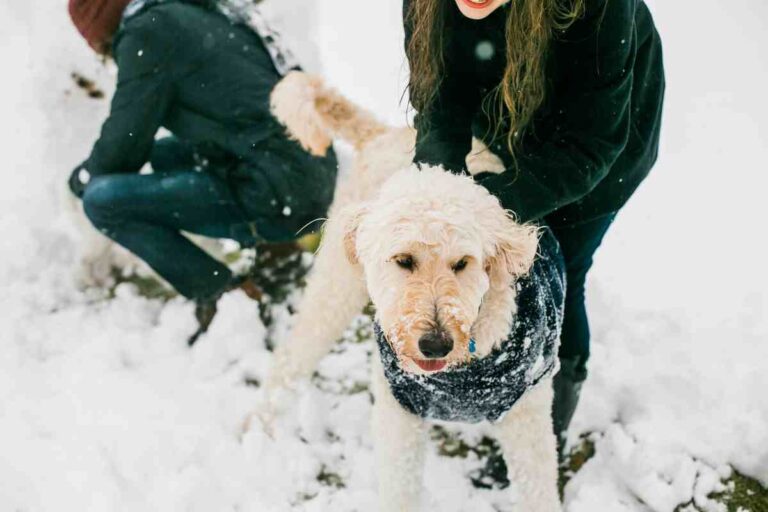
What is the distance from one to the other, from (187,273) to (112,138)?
0.76m

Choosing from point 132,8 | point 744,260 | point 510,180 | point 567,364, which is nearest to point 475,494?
point 567,364

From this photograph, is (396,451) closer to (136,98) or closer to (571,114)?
(571,114)

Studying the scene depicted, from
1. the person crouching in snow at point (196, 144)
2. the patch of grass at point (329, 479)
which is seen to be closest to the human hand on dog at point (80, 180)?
the person crouching in snow at point (196, 144)

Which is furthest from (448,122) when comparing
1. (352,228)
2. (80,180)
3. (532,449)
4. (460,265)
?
(80,180)

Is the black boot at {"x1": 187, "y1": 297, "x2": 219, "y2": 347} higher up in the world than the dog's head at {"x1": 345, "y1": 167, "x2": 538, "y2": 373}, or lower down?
lower down

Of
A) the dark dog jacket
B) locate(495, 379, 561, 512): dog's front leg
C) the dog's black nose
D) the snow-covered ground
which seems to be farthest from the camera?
the snow-covered ground

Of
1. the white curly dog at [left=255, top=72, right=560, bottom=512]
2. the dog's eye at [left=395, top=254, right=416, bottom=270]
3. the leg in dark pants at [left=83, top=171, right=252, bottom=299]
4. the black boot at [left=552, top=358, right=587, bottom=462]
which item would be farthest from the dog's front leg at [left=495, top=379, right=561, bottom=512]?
the leg in dark pants at [left=83, top=171, right=252, bottom=299]

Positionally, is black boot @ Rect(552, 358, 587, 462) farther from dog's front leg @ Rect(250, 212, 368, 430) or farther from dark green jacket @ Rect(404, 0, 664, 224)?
dog's front leg @ Rect(250, 212, 368, 430)

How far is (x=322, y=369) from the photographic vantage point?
303cm

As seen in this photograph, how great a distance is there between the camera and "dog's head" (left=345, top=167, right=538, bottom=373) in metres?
1.53

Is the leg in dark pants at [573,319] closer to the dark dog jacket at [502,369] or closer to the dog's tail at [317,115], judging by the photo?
the dark dog jacket at [502,369]

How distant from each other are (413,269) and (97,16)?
223 cm

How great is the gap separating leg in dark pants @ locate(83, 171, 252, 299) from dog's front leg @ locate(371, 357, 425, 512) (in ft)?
4.58

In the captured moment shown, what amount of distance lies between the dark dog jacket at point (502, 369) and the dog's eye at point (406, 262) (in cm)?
32
